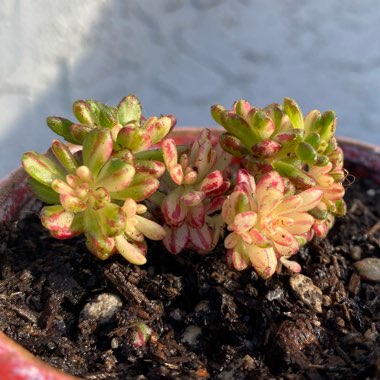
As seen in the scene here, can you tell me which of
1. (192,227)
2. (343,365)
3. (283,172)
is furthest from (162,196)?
(343,365)

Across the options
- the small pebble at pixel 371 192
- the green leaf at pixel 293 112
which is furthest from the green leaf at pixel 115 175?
the small pebble at pixel 371 192

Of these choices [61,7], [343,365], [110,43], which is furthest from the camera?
[110,43]

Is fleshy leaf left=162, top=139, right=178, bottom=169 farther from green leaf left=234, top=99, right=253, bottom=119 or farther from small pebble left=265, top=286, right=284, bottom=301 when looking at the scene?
small pebble left=265, top=286, right=284, bottom=301

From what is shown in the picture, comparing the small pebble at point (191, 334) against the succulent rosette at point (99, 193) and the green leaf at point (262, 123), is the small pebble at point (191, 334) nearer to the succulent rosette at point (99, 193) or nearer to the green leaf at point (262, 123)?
the succulent rosette at point (99, 193)

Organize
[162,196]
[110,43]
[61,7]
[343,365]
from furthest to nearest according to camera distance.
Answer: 1. [110,43]
2. [61,7]
3. [162,196]
4. [343,365]

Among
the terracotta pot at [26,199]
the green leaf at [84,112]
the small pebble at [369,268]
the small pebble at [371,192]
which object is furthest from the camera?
the small pebble at [371,192]

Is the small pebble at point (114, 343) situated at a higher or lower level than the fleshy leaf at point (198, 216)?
lower

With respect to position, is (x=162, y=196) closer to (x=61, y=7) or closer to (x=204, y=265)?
(x=204, y=265)

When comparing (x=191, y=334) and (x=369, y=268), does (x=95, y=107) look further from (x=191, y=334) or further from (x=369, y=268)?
(x=369, y=268)
